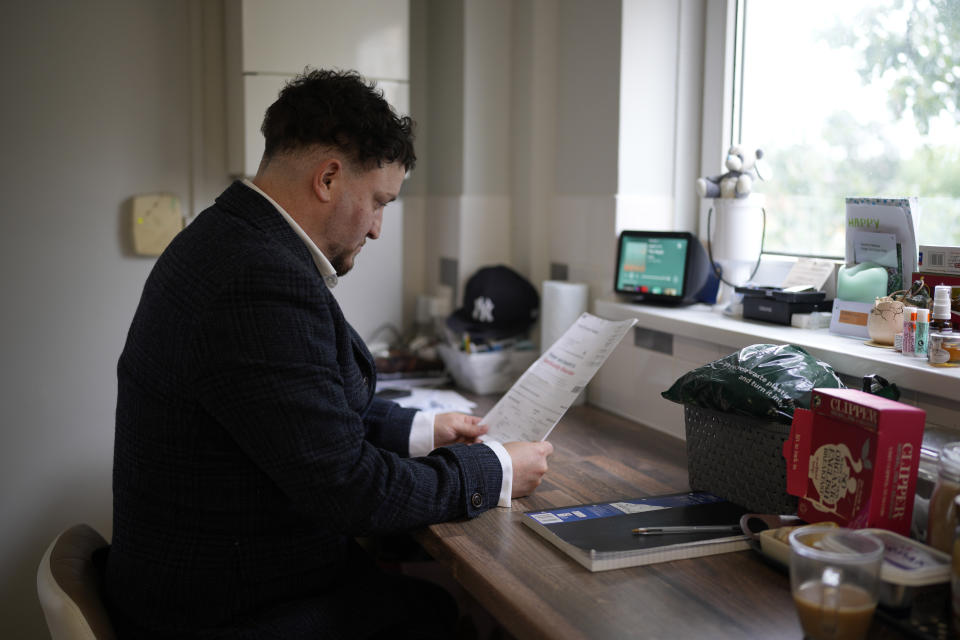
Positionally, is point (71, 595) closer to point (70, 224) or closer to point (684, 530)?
point (684, 530)

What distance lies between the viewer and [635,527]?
122cm

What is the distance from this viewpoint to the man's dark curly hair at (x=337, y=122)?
4.18 feet

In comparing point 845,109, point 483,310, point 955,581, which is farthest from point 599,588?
point 483,310

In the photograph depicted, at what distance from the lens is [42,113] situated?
223cm

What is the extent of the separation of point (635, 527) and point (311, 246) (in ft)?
2.08

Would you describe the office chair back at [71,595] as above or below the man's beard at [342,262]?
below

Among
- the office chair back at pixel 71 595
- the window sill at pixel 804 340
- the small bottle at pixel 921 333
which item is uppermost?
the small bottle at pixel 921 333

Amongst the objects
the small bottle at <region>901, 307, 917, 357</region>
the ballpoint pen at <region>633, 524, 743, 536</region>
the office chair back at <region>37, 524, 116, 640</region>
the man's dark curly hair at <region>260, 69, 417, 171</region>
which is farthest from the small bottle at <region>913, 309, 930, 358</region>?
the office chair back at <region>37, 524, 116, 640</region>

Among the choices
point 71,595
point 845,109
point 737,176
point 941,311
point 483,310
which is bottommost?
point 71,595

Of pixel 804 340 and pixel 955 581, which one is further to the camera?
pixel 804 340

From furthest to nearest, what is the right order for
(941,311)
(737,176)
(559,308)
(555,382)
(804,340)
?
1. (559,308)
2. (737,176)
3. (555,382)
4. (804,340)
5. (941,311)

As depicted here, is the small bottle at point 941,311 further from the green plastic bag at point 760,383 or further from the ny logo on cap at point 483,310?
the ny logo on cap at point 483,310

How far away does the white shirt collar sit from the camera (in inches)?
49.4

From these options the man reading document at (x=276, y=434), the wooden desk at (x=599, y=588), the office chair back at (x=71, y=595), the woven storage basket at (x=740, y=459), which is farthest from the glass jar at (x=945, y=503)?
the office chair back at (x=71, y=595)
